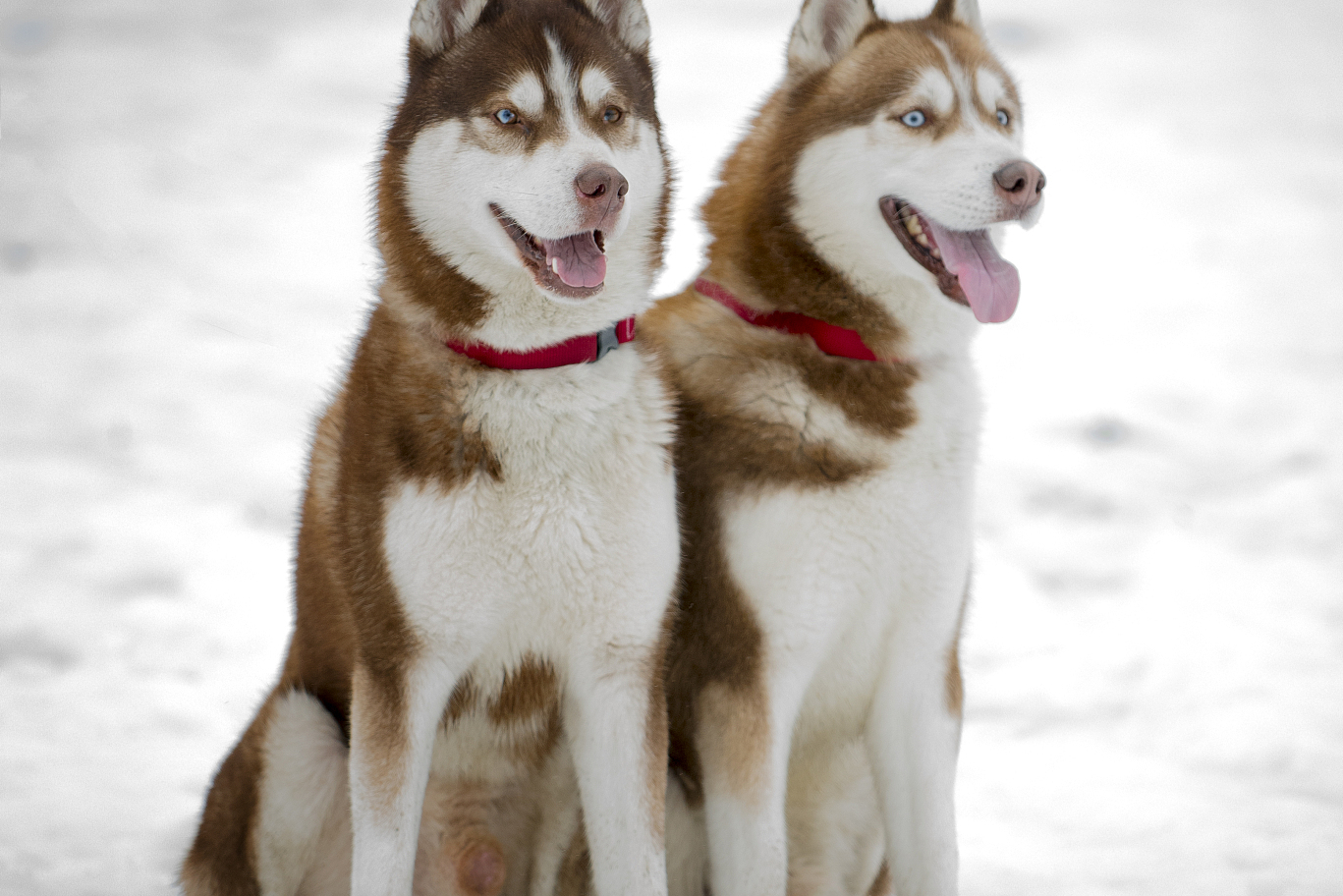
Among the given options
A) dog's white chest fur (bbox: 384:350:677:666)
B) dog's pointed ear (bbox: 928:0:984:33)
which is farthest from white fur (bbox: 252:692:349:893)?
dog's pointed ear (bbox: 928:0:984:33)

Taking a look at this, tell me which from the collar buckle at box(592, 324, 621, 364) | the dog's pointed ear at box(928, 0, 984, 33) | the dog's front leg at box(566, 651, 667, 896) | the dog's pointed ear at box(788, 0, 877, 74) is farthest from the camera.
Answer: the dog's pointed ear at box(928, 0, 984, 33)

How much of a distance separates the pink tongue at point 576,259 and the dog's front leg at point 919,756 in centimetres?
121

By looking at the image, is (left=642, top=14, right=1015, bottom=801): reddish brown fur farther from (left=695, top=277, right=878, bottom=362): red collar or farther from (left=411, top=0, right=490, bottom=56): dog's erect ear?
(left=411, top=0, right=490, bottom=56): dog's erect ear

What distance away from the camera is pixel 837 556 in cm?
318

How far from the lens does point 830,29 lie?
3.49 metres

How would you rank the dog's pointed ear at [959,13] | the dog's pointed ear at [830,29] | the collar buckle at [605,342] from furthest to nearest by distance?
the dog's pointed ear at [959,13]
the dog's pointed ear at [830,29]
the collar buckle at [605,342]

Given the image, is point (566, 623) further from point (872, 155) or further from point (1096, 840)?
point (1096, 840)

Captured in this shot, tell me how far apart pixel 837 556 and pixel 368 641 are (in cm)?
110

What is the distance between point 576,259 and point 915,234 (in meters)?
0.92

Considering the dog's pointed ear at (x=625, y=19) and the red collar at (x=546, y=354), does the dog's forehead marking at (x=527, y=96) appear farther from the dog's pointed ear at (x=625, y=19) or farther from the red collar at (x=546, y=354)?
the red collar at (x=546, y=354)

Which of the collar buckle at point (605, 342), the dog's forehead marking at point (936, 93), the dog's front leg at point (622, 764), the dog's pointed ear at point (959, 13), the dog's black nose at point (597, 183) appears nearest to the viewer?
the dog's black nose at point (597, 183)

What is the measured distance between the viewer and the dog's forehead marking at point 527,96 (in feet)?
9.41

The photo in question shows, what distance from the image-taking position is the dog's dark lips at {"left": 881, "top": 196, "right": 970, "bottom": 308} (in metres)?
3.27

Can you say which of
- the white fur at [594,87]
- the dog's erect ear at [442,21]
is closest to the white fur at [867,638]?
the white fur at [594,87]
